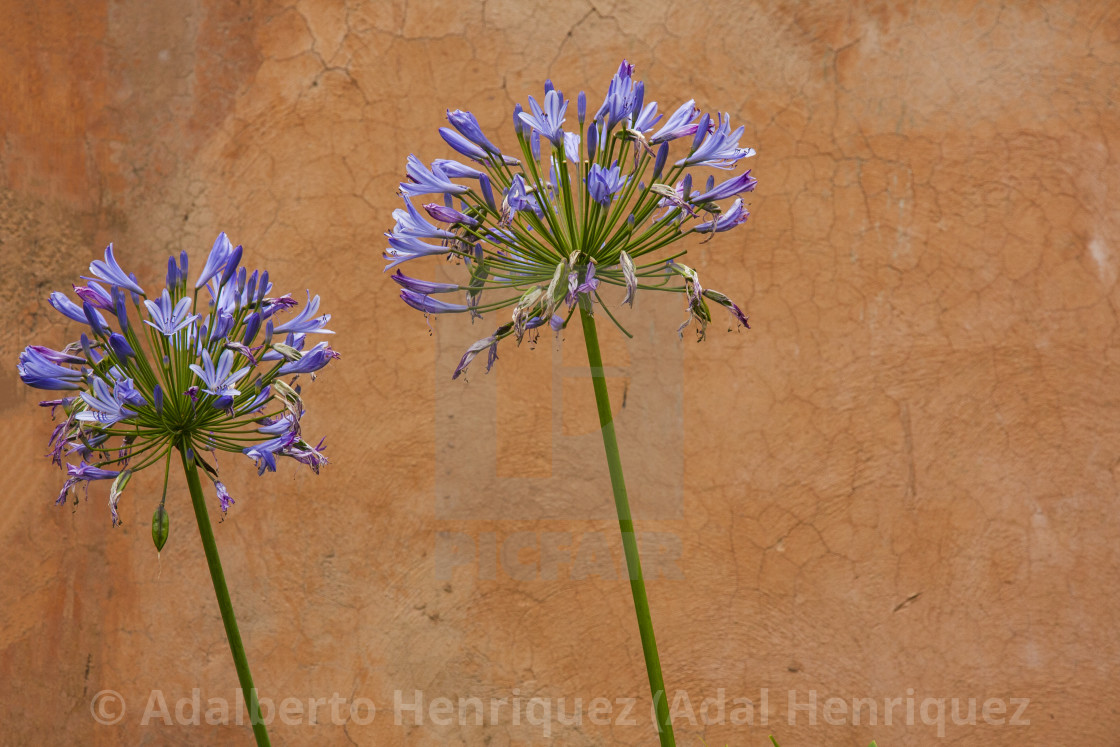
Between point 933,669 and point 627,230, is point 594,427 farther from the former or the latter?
point 627,230

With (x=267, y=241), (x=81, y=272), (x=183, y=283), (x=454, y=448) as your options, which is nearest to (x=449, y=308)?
(x=183, y=283)

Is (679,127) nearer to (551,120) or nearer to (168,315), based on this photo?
(551,120)

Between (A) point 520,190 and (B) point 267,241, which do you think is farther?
(B) point 267,241

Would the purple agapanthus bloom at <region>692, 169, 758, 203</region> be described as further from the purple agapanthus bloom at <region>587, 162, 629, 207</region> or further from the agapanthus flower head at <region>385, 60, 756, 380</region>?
the purple agapanthus bloom at <region>587, 162, 629, 207</region>

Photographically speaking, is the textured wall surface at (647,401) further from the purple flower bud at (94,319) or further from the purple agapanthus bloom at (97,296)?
the purple flower bud at (94,319)

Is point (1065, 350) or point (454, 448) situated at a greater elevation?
point (1065, 350)

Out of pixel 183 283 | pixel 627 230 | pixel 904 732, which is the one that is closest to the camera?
pixel 627 230

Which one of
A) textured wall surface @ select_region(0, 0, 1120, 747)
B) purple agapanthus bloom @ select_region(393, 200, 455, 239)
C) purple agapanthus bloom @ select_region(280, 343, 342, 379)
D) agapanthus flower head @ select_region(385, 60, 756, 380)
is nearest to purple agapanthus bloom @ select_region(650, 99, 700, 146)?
agapanthus flower head @ select_region(385, 60, 756, 380)
